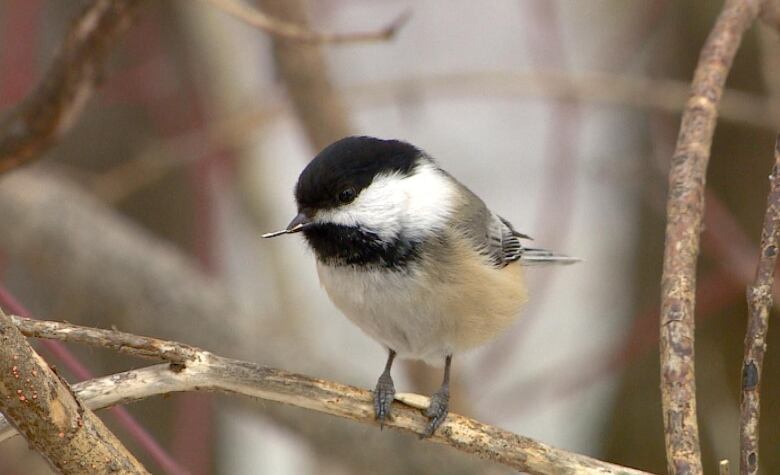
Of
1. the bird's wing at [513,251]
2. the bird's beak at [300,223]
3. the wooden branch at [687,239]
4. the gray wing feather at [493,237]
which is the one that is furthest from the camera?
the bird's wing at [513,251]

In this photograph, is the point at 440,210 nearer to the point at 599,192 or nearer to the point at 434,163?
the point at 434,163

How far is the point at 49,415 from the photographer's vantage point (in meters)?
0.73

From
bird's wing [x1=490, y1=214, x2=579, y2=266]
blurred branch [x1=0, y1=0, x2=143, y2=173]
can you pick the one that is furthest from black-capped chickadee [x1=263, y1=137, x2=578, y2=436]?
blurred branch [x1=0, y1=0, x2=143, y2=173]

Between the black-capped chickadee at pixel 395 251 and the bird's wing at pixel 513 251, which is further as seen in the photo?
the bird's wing at pixel 513 251

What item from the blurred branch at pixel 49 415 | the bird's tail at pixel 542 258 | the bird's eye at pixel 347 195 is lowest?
the blurred branch at pixel 49 415

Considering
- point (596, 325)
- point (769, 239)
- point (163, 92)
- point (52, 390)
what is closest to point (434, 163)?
point (769, 239)

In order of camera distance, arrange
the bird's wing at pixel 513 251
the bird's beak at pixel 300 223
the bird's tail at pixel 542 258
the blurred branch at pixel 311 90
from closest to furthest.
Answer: the bird's beak at pixel 300 223 < the bird's wing at pixel 513 251 < the bird's tail at pixel 542 258 < the blurred branch at pixel 311 90

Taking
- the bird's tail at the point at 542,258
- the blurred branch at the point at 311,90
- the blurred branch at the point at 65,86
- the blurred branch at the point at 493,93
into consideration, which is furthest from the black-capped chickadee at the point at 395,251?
the blurred branch at the point at 493,93

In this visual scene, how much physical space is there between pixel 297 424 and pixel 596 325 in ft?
5.68

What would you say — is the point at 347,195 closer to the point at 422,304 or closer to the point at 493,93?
the point at 422,304

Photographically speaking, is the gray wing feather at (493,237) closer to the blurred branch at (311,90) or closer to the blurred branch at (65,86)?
the blurred branch at (311,90)

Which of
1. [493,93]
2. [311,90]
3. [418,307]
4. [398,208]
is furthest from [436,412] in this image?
[493,93]

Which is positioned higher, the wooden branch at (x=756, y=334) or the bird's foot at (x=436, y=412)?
the wooden branch at (x=756, y=334)

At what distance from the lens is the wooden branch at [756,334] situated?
2.57ft
